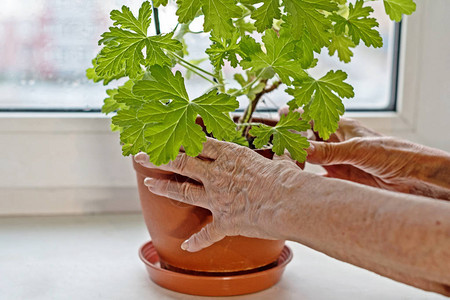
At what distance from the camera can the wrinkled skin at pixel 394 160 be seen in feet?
3.08

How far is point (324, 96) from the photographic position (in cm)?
83

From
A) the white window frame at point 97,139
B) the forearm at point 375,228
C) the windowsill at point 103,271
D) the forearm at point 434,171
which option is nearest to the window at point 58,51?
the white window frame at point 97,139

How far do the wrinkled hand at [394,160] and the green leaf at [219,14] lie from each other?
10.8 inches

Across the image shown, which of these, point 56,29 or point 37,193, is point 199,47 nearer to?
point 56,29

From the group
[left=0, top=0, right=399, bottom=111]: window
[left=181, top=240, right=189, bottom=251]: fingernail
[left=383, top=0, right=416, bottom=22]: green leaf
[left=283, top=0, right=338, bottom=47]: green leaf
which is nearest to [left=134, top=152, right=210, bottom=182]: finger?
[left=181, top=240, right=189, bottom=251]: fingernail

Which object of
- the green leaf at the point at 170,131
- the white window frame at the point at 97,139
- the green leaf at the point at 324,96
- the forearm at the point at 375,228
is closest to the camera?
the forearm at the point at 375,228

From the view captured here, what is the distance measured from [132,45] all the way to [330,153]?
0.36 metres

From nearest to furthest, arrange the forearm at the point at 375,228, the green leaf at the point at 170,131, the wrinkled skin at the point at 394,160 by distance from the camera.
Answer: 1. the forearm at the point at 375,228
2. the green leaf at the point at 170,131
3. the wrinkled skin at the point at 394,160

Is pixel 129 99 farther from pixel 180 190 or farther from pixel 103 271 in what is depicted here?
pixel 103 271

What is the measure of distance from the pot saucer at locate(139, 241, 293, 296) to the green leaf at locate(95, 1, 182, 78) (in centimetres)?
33

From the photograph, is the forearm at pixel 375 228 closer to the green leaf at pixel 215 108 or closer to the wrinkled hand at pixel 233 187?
the wrinkled hand at pixel 233 187

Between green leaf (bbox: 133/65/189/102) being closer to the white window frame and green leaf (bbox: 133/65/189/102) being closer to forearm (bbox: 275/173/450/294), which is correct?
forearm (bbox: 275/173/450/294)

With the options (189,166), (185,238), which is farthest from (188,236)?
(189,166)

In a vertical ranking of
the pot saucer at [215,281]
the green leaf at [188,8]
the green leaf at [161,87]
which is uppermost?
the green leaf at [188,8]
